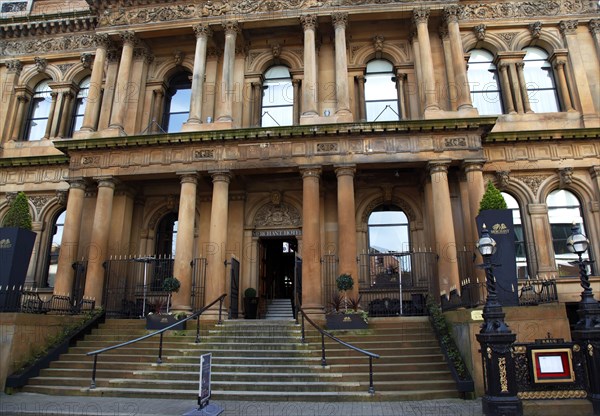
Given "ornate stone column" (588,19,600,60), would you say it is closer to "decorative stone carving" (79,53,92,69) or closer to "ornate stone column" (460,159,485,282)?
"ornate stone column" (460,159,485,282)

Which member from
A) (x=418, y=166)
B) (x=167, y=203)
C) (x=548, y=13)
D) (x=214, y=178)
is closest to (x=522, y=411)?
(x=418, y=166)

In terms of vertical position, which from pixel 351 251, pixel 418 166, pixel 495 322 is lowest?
pixel 495 322

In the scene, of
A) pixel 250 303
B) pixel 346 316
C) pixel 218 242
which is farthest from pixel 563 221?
pixel 218 242

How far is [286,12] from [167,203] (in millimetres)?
9282

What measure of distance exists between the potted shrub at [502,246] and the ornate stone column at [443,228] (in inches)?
109

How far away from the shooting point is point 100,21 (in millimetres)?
19188

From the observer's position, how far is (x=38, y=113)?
22297 mm

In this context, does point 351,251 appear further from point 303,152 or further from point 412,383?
point 412,383

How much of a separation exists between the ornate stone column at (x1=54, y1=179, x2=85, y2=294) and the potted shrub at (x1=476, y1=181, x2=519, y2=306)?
1406cm

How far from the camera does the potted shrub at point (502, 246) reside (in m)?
11.1

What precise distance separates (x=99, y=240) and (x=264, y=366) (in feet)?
29.3

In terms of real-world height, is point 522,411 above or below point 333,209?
below

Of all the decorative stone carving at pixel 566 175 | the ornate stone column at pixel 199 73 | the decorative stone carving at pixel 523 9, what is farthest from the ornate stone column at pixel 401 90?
the ornate stone column at pixel 199 73

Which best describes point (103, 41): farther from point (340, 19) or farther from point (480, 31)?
point (480, 31)
